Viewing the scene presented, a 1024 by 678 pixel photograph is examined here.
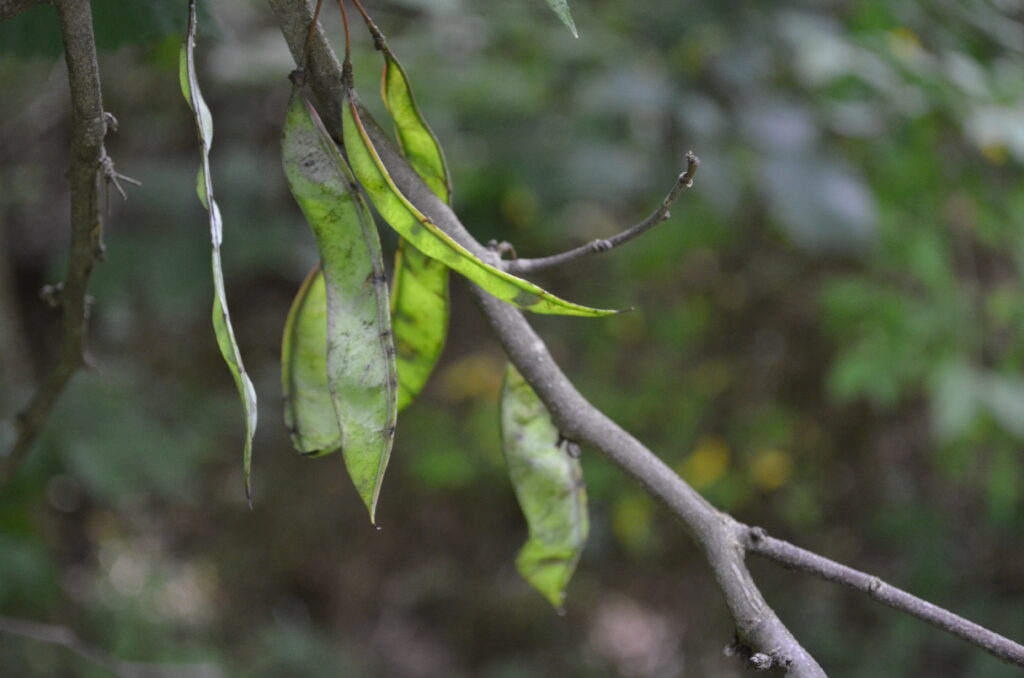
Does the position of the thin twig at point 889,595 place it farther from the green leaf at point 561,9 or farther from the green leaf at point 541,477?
the green leaf at point 561,9

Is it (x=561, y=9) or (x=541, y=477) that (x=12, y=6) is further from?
(x=541, y=477)

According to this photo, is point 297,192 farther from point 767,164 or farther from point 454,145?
point 454,145

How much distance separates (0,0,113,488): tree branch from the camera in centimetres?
59

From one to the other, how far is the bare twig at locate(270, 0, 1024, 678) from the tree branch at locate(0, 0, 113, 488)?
0.13 m

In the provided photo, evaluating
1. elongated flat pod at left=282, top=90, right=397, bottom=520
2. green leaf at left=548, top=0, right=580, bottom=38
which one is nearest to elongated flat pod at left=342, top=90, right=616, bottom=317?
elongated flat pod at left=282, top=90, right=397, bottom=520

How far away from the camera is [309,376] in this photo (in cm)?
78

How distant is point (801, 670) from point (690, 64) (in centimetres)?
176

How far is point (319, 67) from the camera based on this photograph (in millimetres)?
648

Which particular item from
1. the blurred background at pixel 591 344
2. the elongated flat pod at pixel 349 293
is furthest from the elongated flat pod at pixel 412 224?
the blurred background at pixel 591 344

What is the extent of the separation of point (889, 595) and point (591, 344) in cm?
222

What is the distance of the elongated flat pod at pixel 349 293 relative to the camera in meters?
0.62

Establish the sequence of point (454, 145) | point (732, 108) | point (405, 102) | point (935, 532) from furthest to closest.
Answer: point (935, 532) < point (454, 145) < point (732, 108) < point (405, 102)

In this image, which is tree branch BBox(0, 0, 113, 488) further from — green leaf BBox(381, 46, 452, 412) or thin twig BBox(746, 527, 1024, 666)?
thin twig BBox(746, 527, 1024, 666)

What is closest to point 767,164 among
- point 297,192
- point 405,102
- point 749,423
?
point 749,423
